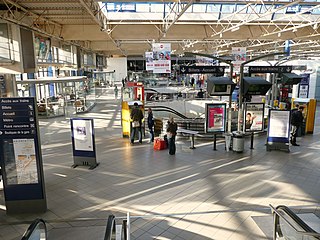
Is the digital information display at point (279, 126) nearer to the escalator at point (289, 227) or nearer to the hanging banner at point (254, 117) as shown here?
the hanging banner at point (254, 117)

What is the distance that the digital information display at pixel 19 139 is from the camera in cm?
562

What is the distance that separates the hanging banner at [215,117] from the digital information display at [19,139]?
6.50m

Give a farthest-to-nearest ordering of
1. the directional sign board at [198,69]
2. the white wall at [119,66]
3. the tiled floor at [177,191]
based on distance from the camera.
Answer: the white wall at [119,66]
the directional sign board at [198,69]
the tiled floor at [177,191]

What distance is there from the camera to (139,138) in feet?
37.2

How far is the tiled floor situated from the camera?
5.20 m

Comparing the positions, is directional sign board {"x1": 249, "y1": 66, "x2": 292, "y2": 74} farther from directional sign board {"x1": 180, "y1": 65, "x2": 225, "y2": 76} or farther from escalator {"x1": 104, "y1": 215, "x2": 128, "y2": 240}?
escalator {"x1": 104, "y1": 215, "x2": 128, "y2": 240}

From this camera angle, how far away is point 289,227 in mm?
4105

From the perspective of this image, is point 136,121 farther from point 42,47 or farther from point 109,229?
point 109,229

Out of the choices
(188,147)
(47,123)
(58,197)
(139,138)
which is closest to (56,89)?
(47,123)

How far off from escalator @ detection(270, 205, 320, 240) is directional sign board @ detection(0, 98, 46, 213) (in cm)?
446

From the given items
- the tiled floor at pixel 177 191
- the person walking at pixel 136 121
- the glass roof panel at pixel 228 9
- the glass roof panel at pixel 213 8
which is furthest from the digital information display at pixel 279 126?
the glass roof panel at pixel 213 8

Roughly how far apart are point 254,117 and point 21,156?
8372 mm

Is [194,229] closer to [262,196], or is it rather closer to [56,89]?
[262,196]

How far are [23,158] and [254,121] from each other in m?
8.34
